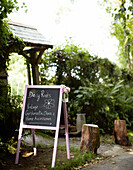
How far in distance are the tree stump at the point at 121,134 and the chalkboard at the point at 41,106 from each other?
9.04 feet

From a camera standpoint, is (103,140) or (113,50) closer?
(103,140)

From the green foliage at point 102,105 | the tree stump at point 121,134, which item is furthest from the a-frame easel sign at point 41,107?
the green foliage at point 102,105

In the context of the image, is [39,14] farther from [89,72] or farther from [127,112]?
[127,112]

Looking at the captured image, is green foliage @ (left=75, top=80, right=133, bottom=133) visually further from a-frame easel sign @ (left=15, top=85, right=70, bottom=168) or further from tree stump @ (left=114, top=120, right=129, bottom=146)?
a-frame easel sign @ (left=15, top=85, right=70, bottom=168)

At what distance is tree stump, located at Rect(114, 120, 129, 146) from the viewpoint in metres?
5.61

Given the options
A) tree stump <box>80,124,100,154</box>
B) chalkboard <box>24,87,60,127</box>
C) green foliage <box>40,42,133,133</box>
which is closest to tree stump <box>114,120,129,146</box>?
green foliage <box>40,42,133,133</box>

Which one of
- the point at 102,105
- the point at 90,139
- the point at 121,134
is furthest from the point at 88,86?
the point at 90,139

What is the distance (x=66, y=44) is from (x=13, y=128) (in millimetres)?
5629

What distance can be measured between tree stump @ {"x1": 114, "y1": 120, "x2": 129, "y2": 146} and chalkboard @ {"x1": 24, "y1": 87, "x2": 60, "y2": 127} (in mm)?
2755

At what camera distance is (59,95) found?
3.82 metres

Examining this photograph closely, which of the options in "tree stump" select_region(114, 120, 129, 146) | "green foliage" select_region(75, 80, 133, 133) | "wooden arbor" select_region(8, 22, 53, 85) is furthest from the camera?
"green foliage" select_region(75, 80, 133, 133)

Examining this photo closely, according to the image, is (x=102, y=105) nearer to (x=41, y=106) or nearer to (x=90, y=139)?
(x=90, y=139)

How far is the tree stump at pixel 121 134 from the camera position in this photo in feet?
18.4

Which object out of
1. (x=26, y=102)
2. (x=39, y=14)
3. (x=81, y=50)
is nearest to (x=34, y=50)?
(x=81, y=50)
